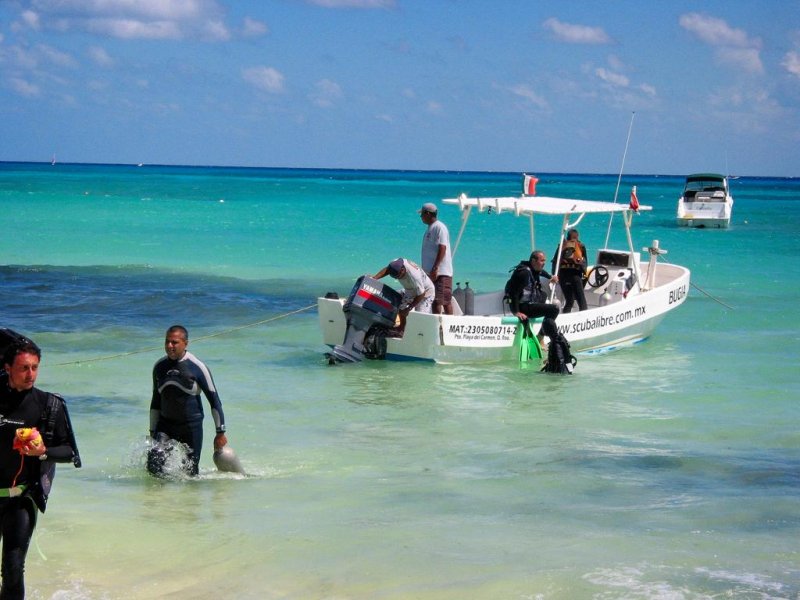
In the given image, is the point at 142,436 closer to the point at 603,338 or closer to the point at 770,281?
the point at 603,338

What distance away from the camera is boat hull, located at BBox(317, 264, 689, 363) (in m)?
13.7

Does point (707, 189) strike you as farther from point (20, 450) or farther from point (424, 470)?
point (20, 450)

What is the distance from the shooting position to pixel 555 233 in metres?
50.9

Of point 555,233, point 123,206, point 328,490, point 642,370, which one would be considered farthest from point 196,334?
point 123,206

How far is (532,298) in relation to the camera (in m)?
14.2

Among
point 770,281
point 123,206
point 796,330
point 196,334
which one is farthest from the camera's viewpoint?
point 123,206

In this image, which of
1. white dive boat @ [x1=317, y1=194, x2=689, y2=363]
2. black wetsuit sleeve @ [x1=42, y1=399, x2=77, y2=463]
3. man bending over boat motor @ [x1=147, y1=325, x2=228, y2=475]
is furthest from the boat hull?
black wetsuit sleeve @ [x1=42, y1=399, x2=77, y2=463]

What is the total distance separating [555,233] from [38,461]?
153 ft

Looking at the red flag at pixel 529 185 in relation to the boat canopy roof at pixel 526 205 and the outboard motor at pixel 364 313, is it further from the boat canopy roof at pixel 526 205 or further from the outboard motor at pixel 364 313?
the outboard motor at pixel 364 313

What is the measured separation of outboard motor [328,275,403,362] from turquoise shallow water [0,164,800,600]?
0.26 meters

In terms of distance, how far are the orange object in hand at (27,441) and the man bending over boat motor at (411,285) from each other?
26.9ft

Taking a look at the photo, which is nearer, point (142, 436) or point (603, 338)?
point (142, 436)

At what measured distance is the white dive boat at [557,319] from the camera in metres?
13.8

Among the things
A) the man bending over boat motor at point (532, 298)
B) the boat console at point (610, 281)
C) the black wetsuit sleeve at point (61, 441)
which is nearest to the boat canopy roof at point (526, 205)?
the man bending over boat motor at point (532, 298)
